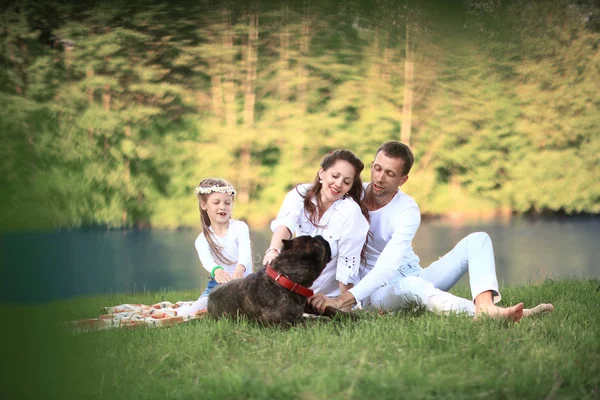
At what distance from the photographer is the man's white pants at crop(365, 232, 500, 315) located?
2.68m

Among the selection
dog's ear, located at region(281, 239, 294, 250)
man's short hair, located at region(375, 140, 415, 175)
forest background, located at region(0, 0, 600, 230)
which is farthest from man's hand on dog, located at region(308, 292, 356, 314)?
forest background, located at region(0, 0, 600, 230)

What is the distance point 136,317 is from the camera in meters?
3.09

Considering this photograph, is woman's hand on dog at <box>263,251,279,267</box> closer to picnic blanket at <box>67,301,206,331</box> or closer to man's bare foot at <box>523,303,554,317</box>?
picnic blanket at <box>67,301,206,331</box>

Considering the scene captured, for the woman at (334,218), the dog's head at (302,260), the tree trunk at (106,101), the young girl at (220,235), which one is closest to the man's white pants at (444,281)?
the woman at (334,218)

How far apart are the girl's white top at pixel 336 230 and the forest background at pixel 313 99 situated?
3.02 metres

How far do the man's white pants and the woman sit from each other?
25 centimetres

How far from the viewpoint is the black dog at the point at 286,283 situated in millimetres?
2422

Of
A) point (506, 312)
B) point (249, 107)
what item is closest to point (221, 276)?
point (506, 312)

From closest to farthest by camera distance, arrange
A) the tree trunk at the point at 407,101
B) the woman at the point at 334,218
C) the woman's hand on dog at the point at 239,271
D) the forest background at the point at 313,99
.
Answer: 1. the woman at the point at 334,218
2. the woman's hand on dog at the point at 239,271
3. the forest background at the point at 313,99
4. the tree trunk at the point at 407,101

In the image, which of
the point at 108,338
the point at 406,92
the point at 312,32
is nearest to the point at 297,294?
the point at 108,338

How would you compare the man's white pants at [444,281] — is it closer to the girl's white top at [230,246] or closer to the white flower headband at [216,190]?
the girl's white top at [230,246]

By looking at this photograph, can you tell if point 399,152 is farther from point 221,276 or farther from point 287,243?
point 221,276

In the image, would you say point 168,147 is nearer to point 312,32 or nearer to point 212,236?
point 312,32

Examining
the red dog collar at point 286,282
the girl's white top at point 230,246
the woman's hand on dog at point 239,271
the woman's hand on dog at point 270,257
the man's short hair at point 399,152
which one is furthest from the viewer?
the girl's white top at point 230,246
